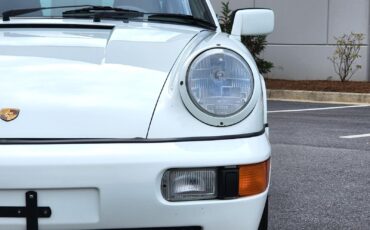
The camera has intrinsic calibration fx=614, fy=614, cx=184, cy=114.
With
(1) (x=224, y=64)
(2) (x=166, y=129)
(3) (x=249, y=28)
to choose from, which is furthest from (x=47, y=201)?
(3) (x=249, y=28)

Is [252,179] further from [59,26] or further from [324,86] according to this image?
[324,86]

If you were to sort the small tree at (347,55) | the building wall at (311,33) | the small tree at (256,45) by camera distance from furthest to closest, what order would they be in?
the small tree at (256,45) → the building wall at (311,33) → the small tree at (347,55)

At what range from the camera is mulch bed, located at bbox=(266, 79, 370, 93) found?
11875 millimetres

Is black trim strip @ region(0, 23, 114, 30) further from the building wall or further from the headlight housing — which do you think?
the building wall

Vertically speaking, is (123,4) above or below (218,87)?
above

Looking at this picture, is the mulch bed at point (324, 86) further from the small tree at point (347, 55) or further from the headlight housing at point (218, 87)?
the headlight housing at point (218, 87)

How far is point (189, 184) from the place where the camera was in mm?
2023

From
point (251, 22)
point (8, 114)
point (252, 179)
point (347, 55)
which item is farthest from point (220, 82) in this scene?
point (347, 55)

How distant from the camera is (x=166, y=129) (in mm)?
2057

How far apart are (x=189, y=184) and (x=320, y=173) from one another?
3.07 metres

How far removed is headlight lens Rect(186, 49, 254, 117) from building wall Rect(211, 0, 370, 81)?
1123cm

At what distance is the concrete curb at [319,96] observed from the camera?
11.1 m

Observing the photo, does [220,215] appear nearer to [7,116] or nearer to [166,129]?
[166,129]

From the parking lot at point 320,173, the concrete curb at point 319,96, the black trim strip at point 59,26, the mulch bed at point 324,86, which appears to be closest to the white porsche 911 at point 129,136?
the black trim strip at point 59,26
